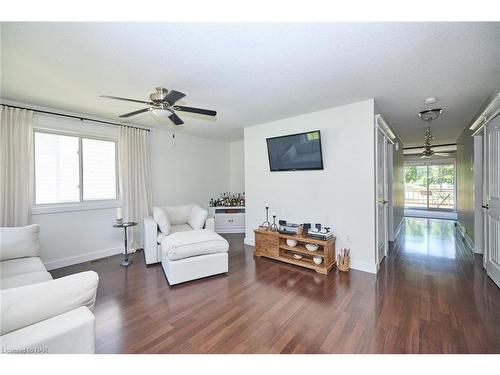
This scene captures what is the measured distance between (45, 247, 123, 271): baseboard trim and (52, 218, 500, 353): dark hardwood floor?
0.16 metres

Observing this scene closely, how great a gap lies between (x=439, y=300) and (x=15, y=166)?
546 cm

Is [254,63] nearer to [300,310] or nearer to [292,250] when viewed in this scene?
[300,310]

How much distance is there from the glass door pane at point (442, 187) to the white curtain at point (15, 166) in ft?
38.3

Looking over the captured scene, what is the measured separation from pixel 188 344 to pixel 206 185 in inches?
164

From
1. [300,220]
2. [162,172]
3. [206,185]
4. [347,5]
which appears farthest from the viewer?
[206,185]

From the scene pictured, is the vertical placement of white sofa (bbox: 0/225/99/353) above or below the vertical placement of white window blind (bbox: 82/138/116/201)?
below

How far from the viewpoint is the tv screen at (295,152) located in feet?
11.3

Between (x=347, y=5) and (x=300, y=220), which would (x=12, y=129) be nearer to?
(x=347, y=5)

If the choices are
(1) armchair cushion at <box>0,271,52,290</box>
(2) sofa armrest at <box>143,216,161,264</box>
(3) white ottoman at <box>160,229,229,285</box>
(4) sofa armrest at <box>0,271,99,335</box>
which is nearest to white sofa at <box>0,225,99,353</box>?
(4) sofa armrest at <box>0,271,99,335</box>

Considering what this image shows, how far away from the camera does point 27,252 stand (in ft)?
7.59

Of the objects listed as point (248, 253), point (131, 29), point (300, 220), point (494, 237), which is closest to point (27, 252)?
point (131, 29)

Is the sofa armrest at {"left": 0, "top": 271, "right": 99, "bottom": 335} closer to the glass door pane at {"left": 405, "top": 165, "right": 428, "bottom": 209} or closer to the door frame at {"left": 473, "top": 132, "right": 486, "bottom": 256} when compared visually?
the door frame at {"left": 473, "top": 132, "right": 486, "bottom": 256}

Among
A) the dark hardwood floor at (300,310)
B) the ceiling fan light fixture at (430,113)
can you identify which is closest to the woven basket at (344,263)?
the dark hardwood floor at (300,310)

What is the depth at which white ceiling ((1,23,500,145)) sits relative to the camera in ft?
5.18
